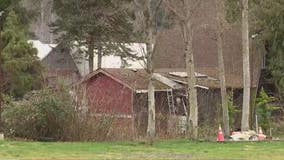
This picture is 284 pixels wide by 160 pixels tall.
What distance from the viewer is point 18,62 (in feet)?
146

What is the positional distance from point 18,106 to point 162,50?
32135 mm

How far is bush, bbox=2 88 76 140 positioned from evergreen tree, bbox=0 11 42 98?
16.5m

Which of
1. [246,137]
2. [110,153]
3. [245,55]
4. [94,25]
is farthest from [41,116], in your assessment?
[94,25]

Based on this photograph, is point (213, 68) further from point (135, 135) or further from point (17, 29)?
point (135, 135)

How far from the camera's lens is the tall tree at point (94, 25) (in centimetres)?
4734

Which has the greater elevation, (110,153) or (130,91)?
(130,91)

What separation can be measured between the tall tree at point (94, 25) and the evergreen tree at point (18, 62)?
3446 mm

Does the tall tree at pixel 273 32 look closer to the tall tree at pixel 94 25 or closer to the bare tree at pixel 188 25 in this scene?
the tall tree at pixel 94 25

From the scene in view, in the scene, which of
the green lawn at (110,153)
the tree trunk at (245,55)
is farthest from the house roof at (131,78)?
the green lawn at (110,153)

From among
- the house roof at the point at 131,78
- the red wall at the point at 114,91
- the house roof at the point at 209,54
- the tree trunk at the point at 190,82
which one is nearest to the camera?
the tree trunk at the point at 190,82

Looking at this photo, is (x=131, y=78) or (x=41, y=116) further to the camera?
(x=131, y=78)

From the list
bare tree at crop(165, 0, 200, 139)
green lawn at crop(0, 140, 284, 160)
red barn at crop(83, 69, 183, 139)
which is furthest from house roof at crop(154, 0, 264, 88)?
green lawn at crop(0, 140, 284, 160)

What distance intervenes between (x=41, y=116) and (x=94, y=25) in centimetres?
2189

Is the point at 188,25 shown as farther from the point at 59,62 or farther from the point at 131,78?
the point at 59,62
